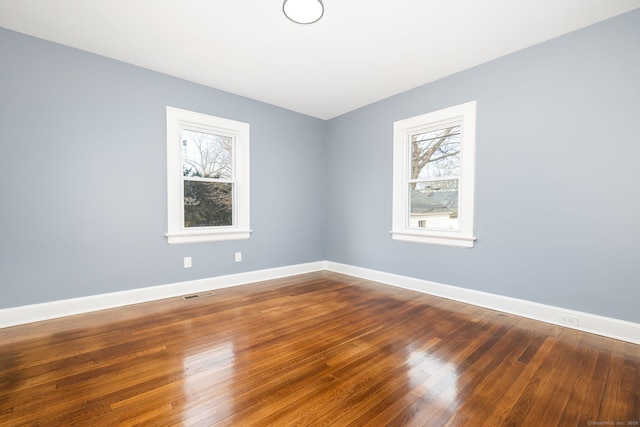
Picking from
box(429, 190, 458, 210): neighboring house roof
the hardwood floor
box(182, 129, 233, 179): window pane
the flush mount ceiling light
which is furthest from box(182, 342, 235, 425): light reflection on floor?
box(429, 190, 458, 210): neighboring house roof

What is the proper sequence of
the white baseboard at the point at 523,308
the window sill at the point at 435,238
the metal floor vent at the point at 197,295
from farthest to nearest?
the metal floor vent at the point at 197,295
the window sill at the point at 435,238
the white baseboard at the point at 523,308

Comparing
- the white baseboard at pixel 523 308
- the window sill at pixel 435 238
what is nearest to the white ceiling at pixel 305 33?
the window sill at pixel 435 238

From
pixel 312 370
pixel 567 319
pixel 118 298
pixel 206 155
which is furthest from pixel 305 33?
pixel 567 319

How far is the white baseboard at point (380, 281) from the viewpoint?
224 centimetres

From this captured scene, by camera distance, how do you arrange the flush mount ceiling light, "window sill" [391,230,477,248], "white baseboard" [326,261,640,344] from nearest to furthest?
the flush mount ceiling light → "white baseboard" [326,261,640,344] → "window sill" [391,230,477,248]

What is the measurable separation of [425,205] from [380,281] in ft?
4.20

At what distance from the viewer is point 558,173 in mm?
2453

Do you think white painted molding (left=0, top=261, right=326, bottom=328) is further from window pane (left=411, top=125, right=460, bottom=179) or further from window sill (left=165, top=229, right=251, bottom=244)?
window pane (left=411, top=125, right=460, bottom=179)

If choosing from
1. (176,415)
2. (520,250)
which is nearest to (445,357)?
(520,250)

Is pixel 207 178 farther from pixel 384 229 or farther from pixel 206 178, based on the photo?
pixel 384 229

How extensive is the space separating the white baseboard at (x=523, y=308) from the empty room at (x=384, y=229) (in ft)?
0.06

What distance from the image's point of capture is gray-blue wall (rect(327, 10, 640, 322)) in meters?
2.16

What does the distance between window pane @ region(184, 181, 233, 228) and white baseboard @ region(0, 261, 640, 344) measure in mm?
771

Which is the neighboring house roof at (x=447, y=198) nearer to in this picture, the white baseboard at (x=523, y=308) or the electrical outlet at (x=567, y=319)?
the white baseboard at (x=523, y=308)
